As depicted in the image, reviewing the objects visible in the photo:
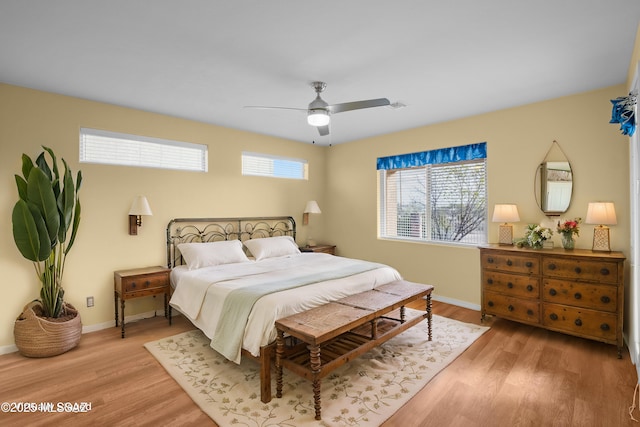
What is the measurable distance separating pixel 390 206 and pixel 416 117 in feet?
5.49

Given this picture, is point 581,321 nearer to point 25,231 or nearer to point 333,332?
point 333,332

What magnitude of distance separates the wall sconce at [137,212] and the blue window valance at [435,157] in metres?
3.56

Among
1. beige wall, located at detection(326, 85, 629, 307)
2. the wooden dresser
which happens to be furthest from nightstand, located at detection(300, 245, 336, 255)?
the wooden dresser

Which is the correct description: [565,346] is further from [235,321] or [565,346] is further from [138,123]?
[138,123]

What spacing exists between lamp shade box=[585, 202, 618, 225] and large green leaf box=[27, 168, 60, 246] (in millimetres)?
5263

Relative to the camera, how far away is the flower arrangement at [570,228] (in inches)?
133

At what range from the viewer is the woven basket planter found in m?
2.97

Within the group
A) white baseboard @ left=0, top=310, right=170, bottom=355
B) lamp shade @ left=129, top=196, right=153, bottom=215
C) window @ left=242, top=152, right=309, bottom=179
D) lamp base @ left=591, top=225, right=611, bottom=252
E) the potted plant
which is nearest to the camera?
the potted plant

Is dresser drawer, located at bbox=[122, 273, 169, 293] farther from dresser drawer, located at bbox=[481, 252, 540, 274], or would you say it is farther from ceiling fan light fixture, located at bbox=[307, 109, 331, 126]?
dresser drawer, located at bbox=[481, 252, 540, 274]

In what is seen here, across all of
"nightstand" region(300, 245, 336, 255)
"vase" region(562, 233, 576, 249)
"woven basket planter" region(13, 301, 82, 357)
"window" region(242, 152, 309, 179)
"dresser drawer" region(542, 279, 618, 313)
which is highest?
"window" region(242, 152, 309, 179)

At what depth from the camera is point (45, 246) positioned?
116 inches

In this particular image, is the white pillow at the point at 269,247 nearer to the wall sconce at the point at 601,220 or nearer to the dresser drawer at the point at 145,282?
the dresser drawer at the point at 145,282

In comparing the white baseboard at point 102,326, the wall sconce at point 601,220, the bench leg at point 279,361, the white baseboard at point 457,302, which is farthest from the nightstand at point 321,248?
the wall sconce at point 601,220

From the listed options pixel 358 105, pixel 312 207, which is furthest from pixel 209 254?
pixel 358 105
